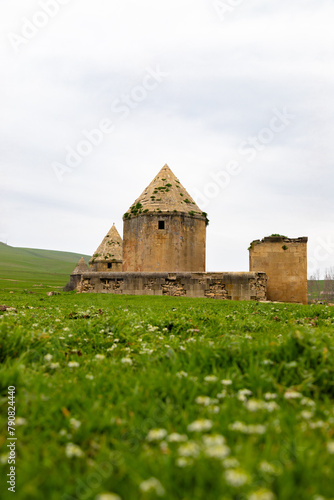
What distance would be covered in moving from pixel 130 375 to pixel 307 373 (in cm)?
170

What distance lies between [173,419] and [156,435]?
15.1 inches

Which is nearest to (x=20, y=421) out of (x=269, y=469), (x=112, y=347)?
(x=269, y=469)

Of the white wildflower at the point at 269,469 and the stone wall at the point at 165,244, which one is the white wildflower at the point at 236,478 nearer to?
the white wildflower at the point at 269,469

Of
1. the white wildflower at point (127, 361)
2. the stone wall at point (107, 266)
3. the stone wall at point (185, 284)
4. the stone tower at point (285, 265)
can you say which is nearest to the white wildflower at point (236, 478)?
the white wildflower at point (127, 361)

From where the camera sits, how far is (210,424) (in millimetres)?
2379

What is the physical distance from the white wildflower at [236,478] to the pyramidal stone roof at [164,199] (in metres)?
20.9

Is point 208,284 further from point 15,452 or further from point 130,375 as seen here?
point 15,452

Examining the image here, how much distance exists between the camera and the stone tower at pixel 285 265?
2095 cm

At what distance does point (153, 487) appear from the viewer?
1790mm

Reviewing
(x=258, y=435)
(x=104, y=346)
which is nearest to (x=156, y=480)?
(x=258, y=435)

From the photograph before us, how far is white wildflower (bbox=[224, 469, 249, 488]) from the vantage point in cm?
169

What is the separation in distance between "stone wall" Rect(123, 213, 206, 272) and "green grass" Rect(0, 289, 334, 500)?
56.0ft

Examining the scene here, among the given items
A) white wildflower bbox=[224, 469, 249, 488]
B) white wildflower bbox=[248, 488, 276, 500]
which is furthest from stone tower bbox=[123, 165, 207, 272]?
white wildflower bbox=[248, 488, 276, 500]

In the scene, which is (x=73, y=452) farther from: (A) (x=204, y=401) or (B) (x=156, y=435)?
(A) (x=204, y=401)
